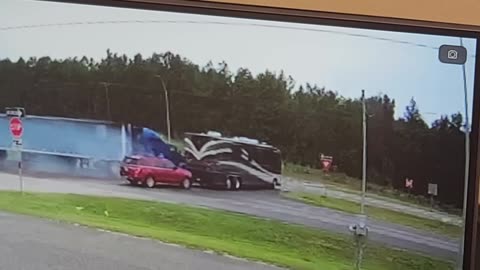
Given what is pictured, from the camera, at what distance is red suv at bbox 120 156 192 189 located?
0.98 metres

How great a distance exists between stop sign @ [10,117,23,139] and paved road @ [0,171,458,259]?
0.19ft

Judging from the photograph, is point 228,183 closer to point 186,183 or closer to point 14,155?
point 186,183

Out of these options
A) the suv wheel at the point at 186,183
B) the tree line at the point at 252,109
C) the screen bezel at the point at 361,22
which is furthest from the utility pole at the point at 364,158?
the suv wheel at the point at 186,183

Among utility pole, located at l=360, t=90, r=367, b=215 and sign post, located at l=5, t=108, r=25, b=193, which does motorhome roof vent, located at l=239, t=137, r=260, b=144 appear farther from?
sign post, located at l=5, t=108, r=25, b=193

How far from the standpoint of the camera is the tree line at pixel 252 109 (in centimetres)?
97

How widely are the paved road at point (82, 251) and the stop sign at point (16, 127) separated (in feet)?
0.37

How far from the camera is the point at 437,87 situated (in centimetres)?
103

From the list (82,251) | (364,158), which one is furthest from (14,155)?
(364,158)

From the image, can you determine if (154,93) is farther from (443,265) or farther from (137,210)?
(443,265)

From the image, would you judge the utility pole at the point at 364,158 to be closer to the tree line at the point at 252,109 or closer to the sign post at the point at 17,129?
the tree line at the point at 252,109

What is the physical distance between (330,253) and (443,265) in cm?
17

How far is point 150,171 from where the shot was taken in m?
0.98

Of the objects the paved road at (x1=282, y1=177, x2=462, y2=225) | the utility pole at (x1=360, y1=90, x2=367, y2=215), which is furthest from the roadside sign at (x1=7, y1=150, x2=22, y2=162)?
the utility pole at (x1=360, y1=90, x2=367, y2=215)

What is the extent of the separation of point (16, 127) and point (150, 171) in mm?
188
